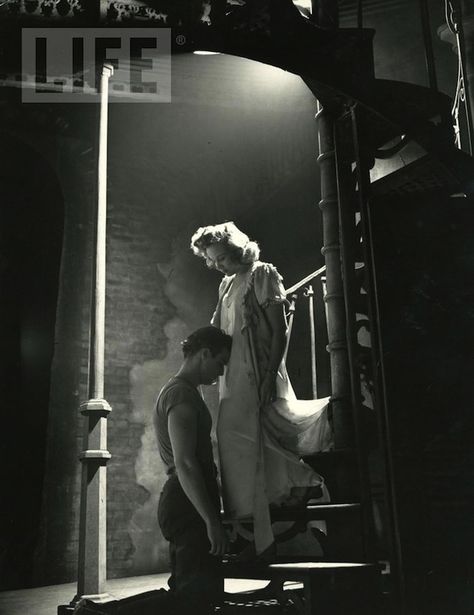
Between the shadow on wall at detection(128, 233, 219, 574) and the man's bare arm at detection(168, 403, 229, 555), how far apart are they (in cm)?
380

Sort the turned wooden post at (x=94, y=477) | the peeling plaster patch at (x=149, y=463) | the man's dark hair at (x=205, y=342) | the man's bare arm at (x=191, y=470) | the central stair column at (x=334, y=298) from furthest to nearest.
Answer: the peeling plaster patch at (x=149, y=463)
the turned wooden post at (x=94, y=477)
the central stair column at (x=334, y=298)
the man's dark hair at (x=205, y=342)
the man's bare arm at (x=191, y=470)

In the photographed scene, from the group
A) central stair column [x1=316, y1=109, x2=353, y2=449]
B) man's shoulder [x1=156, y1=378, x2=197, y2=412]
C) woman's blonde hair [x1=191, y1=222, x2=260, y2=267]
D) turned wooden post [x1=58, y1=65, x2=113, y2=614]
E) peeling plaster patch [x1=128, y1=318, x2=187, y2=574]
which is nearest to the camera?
man's shoulder [x1=156, y1=378, x2=197, y2=412]

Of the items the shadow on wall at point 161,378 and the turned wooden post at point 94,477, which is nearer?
the turned wooden post at point 94,477

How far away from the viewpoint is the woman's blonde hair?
3.74 m

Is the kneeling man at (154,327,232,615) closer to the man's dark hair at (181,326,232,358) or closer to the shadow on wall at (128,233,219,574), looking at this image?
the man's dark hair at (181,326,232,358)

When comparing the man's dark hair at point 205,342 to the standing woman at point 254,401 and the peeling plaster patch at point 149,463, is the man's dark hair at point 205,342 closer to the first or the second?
the standing woman at point 254,401

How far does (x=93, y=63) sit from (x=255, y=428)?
10.8 feet

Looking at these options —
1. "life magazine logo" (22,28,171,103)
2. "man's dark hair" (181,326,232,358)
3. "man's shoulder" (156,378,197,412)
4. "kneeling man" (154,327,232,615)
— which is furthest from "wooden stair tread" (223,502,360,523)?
"life magazine logo" (22,28,171,103)

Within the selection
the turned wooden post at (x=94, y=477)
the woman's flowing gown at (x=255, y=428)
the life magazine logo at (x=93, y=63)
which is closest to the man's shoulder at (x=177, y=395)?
the woman's flowing gown at (x=255, y=428)

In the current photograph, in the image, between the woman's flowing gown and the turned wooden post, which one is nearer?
the woman's flowing gown

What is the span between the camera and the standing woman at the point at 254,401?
3.51m

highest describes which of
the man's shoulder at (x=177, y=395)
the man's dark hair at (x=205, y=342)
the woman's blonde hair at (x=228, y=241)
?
the woman's blonde hair at (x=228, y=241)

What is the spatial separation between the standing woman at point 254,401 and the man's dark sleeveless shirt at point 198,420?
0.75 feet

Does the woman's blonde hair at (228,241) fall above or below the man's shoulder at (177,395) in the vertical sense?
above
